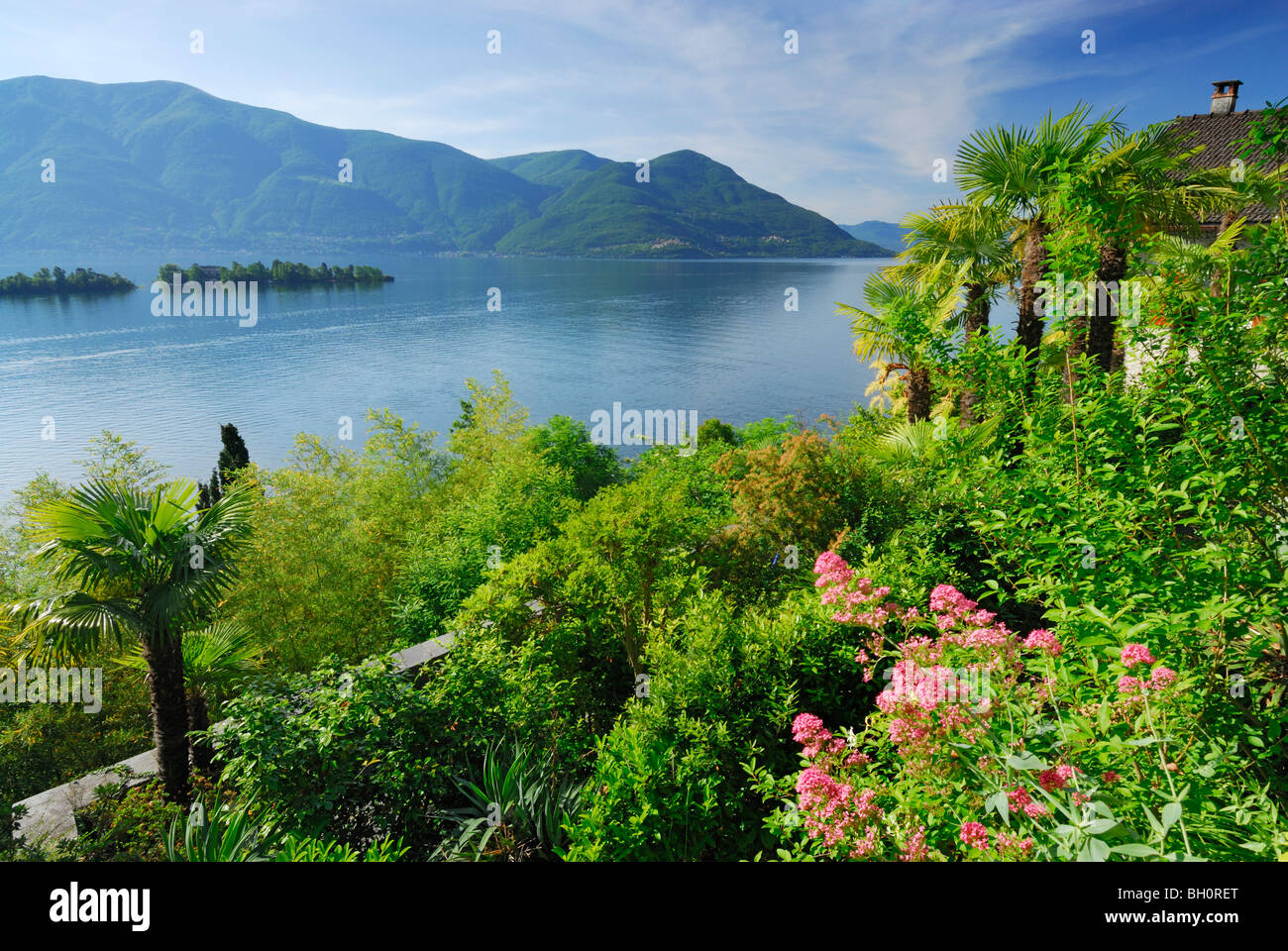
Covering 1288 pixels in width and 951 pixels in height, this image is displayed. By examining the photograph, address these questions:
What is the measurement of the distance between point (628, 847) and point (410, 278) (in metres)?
181

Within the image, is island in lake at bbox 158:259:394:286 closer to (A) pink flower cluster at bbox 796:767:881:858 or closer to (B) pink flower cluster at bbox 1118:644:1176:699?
(A) pink flower cluster at bbox 796:767:881:858

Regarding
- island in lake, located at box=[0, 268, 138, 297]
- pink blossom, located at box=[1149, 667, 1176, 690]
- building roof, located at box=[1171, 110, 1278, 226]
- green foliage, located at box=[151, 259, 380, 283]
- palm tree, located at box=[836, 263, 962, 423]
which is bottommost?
pink blossom, located at box=[1149, 667, 1176, 690]

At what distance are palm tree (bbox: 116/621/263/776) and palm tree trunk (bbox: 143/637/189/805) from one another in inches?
29.1

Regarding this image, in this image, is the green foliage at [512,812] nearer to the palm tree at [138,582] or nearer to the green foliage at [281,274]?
the palm tree at [138,582]

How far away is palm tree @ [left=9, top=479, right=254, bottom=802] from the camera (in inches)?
269

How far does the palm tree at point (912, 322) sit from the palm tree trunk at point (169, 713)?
8.11m

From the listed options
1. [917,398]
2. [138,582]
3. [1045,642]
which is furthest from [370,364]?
[1045,642]

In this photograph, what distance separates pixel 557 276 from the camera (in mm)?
173125

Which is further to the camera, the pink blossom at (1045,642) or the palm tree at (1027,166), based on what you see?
the palm tree at (1027,166)

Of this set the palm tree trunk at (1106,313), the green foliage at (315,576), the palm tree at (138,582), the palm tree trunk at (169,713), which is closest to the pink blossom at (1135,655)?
the palm tree trunk at (1106,313)

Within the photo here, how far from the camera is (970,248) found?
11.1 meters

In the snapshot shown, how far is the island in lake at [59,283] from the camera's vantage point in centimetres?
10562

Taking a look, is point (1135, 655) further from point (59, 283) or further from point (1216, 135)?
point (59, 283)

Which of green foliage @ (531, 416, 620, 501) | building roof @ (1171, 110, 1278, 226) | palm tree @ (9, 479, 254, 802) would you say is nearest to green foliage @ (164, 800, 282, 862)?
palm tree @ (9, 479, 254, 802)
